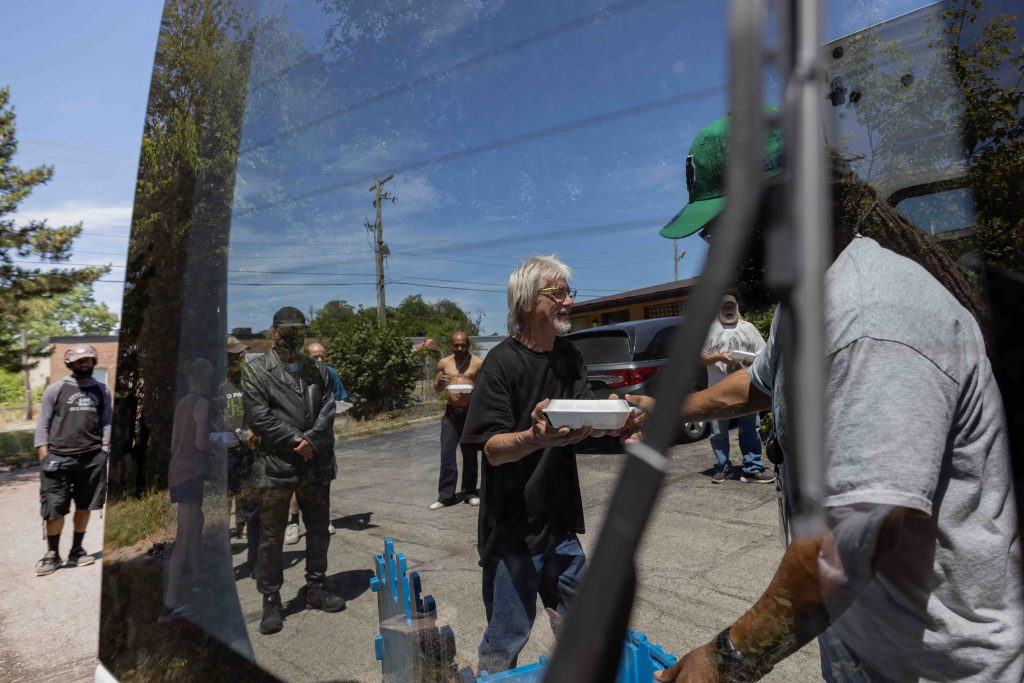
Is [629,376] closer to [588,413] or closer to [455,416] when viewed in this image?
[588,413]

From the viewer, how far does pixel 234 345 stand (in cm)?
154

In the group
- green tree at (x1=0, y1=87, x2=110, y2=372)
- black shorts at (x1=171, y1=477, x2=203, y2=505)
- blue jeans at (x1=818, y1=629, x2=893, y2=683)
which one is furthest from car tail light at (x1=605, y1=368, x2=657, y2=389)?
green tree at (x1=0, y1=87, x2=110, y2=372)

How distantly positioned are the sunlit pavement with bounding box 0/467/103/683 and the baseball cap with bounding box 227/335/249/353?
135 inches

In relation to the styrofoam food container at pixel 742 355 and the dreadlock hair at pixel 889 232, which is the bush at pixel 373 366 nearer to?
the styrofoam food container at pixel 742 355

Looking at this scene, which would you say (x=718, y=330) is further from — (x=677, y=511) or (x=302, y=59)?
(x=302, y=59)

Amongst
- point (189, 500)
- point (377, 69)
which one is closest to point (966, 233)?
point (377, 69)

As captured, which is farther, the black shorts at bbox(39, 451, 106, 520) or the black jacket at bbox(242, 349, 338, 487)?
the black shorts at bbox(39, 451, 106, 520)

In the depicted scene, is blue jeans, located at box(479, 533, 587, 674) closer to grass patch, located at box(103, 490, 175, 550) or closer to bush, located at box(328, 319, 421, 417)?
bush, located at box(328, 319, 421, 417)

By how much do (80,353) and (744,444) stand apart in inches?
270

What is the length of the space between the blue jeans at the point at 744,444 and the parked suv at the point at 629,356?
0.04m

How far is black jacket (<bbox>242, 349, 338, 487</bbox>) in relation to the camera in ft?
4.43

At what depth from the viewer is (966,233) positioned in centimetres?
85

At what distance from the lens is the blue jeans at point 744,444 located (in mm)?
854

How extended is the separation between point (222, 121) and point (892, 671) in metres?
1.76
